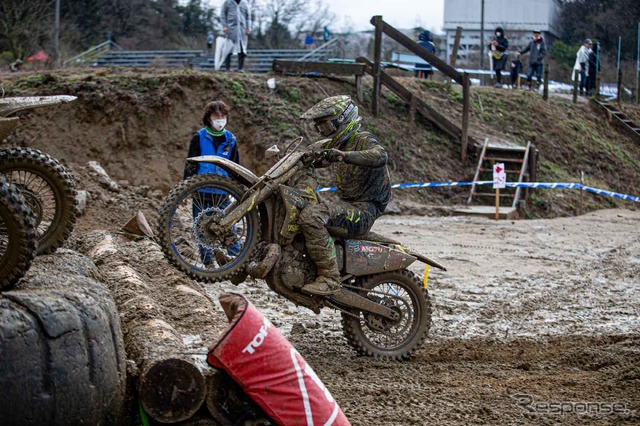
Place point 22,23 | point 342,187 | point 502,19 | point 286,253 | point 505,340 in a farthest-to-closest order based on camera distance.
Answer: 1. point 502,19
2. point 22,23
3. point 505,340
4. point 342,187
5. point 286,253

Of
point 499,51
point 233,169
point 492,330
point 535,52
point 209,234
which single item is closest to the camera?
point 209,234

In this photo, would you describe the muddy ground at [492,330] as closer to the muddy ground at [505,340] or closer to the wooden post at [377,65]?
the muddy ground at [505,340]

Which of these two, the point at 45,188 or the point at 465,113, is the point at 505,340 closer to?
the point at 45,188

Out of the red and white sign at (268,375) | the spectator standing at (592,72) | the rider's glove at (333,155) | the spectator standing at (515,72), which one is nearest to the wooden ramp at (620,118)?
the spectator standing at (592,72)

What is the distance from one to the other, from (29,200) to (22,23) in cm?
1966

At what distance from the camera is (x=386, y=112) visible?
67.4ft

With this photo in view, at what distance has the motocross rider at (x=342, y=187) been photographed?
7.02 m

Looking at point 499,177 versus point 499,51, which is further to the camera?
point 499,51

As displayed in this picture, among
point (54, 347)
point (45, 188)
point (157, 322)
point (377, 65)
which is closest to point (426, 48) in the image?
point (377, 65)

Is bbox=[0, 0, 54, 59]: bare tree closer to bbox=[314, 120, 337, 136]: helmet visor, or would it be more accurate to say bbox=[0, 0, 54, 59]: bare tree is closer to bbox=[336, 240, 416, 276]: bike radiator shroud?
bbox=[314, 120, 337, 136]: helmet visor

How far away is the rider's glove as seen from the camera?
6992mm

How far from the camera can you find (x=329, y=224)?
23.5ft

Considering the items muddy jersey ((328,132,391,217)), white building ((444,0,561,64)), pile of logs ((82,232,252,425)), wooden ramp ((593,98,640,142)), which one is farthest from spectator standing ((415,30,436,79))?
white building ((444,0,561,64))

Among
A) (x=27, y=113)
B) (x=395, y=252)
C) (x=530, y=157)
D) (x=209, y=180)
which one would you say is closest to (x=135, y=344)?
(x=209, y=180)
